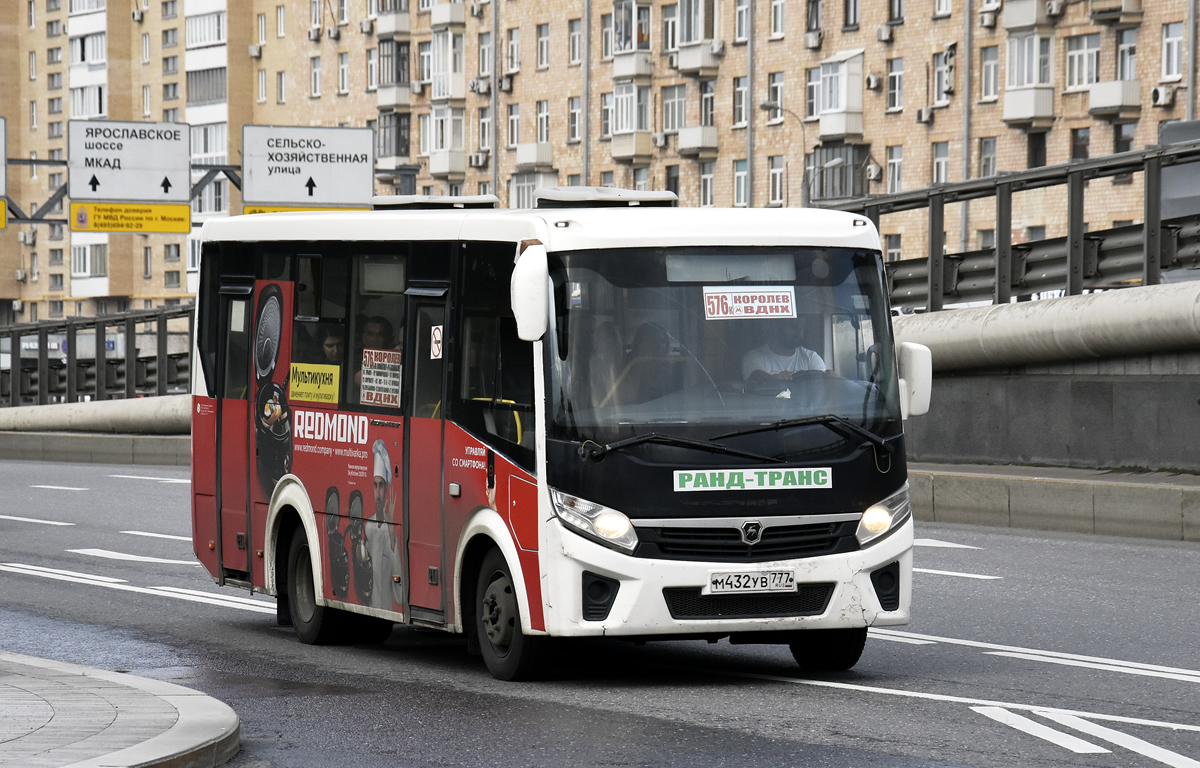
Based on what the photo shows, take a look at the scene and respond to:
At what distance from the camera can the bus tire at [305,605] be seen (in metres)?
12.8

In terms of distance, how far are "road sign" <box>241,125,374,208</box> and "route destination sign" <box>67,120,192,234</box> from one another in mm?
2712

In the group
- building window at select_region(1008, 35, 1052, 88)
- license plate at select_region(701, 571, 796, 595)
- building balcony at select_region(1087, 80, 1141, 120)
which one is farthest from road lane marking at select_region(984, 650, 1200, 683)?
building window at select_region(1008, 35, 1052, 88)

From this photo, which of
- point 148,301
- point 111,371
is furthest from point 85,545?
point 148,301

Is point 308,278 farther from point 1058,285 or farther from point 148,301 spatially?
point 148,301

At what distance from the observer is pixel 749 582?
1042 cm

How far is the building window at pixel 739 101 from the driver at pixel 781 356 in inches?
2761

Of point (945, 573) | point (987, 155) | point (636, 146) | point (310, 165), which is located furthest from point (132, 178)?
point (636, 146)

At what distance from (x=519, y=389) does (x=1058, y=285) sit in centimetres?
1393

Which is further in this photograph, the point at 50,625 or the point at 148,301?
the point at 148,301

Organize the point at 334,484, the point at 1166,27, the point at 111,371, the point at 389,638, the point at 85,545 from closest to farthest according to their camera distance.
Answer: the point at 334,484 → the point at 389,638 → the point at 85,545 → the point at 111,371 → the point at 1166,27

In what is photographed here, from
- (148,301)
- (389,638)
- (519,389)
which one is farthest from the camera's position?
(148,301)

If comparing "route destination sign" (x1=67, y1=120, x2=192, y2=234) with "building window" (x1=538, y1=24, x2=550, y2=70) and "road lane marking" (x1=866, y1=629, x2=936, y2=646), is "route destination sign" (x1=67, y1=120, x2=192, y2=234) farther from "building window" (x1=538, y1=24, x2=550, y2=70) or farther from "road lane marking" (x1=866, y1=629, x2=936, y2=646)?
"building window" (x1=538, y1=24, x2=550, y2=70)

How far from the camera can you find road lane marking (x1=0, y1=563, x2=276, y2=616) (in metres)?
15.2

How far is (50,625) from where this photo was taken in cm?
1405
